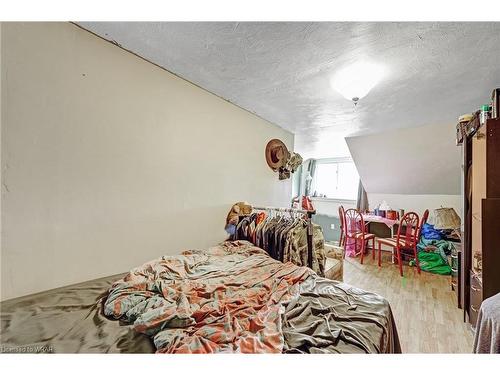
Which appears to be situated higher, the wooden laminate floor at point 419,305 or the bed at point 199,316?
the bed at point 199,316

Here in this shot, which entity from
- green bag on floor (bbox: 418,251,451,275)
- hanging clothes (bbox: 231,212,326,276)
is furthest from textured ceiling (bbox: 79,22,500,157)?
green bag on floor (bbox: 418,251,451,275)

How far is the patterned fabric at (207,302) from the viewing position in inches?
31.7

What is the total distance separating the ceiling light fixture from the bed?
147 cm

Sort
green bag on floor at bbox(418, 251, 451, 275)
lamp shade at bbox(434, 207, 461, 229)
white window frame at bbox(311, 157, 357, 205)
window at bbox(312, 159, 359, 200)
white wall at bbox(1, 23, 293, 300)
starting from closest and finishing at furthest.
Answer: white wall at bbox(1, 23, 293, 300) → green bag on floor at bbox(418, 251, 451, 275) → lamp shade at bbox(434, 207, 461, 229) → white window frame at bbox(311, 157, 357, 205) → window at bbox(312, 159, 359, 200)

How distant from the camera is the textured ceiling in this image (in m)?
1.17

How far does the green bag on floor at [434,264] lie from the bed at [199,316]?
272 cm

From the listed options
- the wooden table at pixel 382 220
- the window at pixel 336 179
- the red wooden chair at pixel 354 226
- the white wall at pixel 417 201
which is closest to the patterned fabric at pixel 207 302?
the red wooden chair at pixel 354 226

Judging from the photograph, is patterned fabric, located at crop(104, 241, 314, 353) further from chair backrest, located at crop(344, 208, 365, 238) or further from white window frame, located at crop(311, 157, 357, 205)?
white window frame, located at crop(311, 157, 357, 205)

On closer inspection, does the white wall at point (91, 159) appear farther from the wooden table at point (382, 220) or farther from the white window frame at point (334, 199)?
the white window frame at point (334, 199)

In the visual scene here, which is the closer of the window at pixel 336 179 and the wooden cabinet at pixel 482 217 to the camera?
the wooden cabinet at pixel 482 217

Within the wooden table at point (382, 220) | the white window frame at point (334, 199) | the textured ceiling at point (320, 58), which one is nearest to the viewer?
the textured ceiling at point (320, 58)

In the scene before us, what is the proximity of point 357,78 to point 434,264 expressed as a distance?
122 inches

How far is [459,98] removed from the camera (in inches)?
77.5
